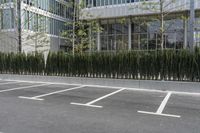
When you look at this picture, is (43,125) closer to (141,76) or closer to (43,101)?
(43,101)

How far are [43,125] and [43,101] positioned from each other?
131 inches

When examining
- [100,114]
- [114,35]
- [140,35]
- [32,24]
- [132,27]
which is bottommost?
[100,114]

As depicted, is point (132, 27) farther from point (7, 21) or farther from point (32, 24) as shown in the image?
point (7, 21)

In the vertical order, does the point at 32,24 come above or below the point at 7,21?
below

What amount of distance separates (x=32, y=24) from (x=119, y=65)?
2179 centimetres

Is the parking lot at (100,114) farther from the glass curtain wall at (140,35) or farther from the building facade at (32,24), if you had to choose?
the glass curtain wall at (140,35)

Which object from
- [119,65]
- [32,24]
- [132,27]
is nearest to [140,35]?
[132,27]

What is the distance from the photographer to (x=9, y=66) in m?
18.4

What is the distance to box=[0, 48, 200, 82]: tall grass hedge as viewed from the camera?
1234cm

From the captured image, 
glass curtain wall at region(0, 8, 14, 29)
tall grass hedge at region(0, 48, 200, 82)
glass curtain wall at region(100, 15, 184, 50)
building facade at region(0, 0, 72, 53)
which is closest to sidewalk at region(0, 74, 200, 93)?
tall grass hedge at region(0, 48, 200, 82)

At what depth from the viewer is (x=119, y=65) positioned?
1401 cm

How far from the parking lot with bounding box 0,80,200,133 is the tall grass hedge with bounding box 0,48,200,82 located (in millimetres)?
2271

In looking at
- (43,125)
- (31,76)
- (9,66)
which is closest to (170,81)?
(43,125)

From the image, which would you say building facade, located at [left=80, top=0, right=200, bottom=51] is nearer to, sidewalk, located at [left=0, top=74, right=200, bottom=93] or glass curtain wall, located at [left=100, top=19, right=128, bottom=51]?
glass curtain wall, located at [left=100, top=19, right=128, bottom=51]
